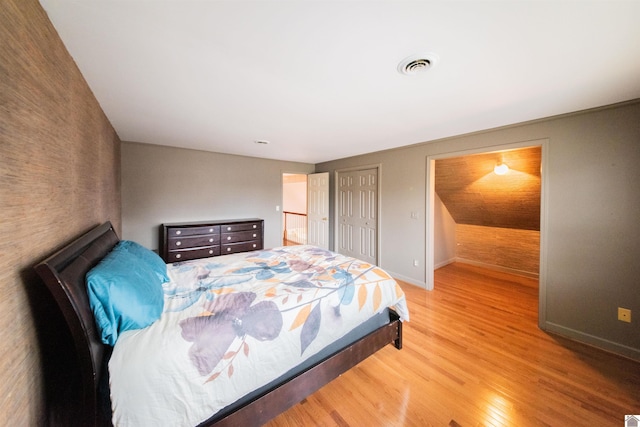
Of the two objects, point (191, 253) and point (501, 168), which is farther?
point (191, 253)

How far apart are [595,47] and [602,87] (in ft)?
2.50

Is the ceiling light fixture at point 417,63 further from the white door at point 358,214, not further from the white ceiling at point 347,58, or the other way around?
the white door at point 358,214

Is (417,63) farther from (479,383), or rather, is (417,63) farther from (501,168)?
(501,168)

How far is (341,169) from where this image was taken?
192 inches

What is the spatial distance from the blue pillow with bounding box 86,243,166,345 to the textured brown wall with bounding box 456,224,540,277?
5.28m

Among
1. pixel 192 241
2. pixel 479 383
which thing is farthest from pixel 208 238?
pixel 479 383

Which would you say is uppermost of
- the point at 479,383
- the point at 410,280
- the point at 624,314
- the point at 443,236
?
the point at 443,236

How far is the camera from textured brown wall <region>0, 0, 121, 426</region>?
0.77 m

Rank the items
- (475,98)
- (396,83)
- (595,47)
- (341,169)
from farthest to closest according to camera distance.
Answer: (341,169) → (475,98) → (396,83) → (595,47)

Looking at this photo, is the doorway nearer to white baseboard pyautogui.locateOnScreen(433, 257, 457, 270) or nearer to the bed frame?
A: white baseboard pyautogui.locateOnScreen(433, 257, 457, 270)

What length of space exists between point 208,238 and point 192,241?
0.78ft

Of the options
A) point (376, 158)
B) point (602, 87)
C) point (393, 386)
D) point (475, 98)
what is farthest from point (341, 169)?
point (393, 386)

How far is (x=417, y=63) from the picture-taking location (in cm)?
145

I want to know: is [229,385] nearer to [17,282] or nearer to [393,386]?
[17,282]
